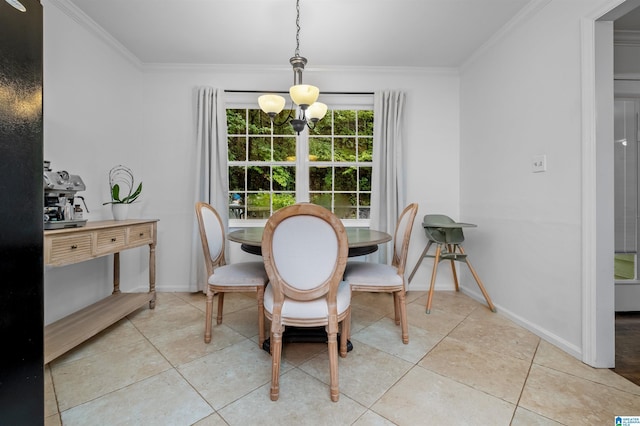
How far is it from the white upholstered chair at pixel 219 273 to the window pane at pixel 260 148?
3.92 feet

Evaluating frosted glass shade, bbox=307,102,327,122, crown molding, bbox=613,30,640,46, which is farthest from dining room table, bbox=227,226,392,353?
crown molding, bbox=613,30,640,46

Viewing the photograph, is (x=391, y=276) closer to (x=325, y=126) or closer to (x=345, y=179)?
(x=345, y=179)

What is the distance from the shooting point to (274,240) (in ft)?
4.25

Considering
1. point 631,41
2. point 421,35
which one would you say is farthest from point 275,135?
point 631,41

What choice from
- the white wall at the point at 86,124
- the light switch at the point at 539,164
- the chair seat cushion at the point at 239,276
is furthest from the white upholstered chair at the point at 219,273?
the light switch at the point at 539,164

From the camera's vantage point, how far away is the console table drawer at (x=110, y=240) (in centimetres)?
182

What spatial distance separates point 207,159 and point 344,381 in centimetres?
244

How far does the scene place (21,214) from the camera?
0.70 meters

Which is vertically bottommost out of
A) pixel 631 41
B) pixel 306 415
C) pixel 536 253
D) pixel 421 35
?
pixel 306 415

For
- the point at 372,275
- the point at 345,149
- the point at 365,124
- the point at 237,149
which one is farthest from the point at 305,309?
the point at 365,124

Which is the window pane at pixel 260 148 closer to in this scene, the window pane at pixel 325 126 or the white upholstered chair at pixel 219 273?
the window pane at pixel 325 126

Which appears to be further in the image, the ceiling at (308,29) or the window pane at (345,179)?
the window pane at (345,179)

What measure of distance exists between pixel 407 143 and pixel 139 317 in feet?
10.5

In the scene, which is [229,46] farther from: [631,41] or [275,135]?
[631,41]
